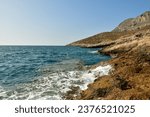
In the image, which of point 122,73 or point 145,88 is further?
point 122,73

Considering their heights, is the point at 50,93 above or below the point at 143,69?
below

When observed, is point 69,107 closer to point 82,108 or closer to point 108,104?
point 82,108

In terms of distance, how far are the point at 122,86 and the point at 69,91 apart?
13.4 ft

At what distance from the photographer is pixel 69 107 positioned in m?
8.77

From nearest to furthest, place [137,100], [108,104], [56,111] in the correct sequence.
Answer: [56,111] < [108,104] < [137,100]

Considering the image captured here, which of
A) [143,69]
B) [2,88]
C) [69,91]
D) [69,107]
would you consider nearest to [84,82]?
[69,91]

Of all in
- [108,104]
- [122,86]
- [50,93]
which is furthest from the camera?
[50,93]

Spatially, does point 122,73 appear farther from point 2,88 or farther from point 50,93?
point 2,88

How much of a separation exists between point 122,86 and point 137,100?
3.13 metres

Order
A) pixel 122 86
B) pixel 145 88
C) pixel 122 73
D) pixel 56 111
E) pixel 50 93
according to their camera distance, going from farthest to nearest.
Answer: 1. pixel 122 73
2. pixel 50 93
3. pixel 122 86
4. pixel 145 88
5. pixel 56 111

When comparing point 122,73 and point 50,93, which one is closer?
point 50,93

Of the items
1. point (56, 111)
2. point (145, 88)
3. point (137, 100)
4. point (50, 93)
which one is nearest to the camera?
point (56, 111)

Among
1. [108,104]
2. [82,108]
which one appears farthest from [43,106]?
[108,104]

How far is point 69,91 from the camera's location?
1549 cm
